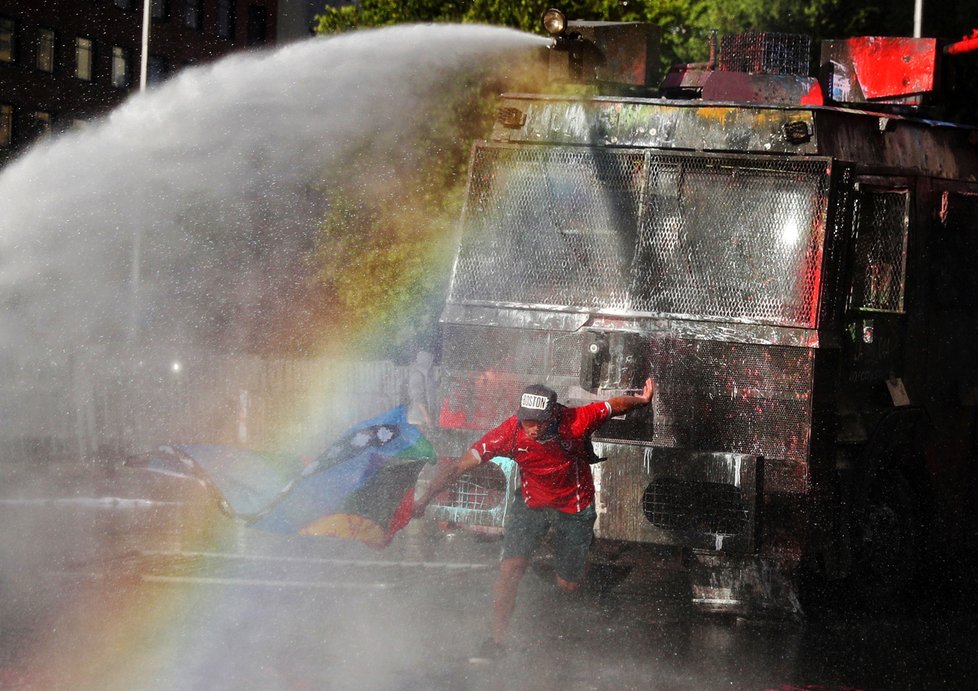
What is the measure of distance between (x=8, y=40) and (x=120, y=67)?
510 cm

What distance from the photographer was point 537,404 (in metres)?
→ 7.52

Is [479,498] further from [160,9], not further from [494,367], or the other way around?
[160,9]

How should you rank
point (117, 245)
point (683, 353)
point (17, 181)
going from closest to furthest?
1. point (683, 353)
2. point (17, 181)
3. point (117, 245)

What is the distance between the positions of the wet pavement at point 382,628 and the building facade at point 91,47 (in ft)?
106

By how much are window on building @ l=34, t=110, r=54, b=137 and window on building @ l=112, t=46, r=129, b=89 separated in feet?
10.2

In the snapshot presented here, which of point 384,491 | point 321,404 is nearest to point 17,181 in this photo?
point 321,404

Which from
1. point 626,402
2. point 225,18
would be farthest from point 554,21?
point 225,18

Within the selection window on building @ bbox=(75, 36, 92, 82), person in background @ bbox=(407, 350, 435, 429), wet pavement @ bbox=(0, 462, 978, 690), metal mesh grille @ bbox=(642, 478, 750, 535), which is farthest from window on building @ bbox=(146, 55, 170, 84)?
metal mesh grille @ bbox=(642, 478, 750, 535)

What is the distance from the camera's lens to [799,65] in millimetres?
9930

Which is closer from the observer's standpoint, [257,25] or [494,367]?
[494,367]

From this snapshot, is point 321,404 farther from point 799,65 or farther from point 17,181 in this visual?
point 799,65

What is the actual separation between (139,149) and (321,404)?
425cm

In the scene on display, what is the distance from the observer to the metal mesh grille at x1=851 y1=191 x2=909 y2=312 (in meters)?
8.66

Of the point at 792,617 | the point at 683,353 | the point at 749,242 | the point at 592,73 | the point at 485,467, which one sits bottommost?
the point at 792,617
